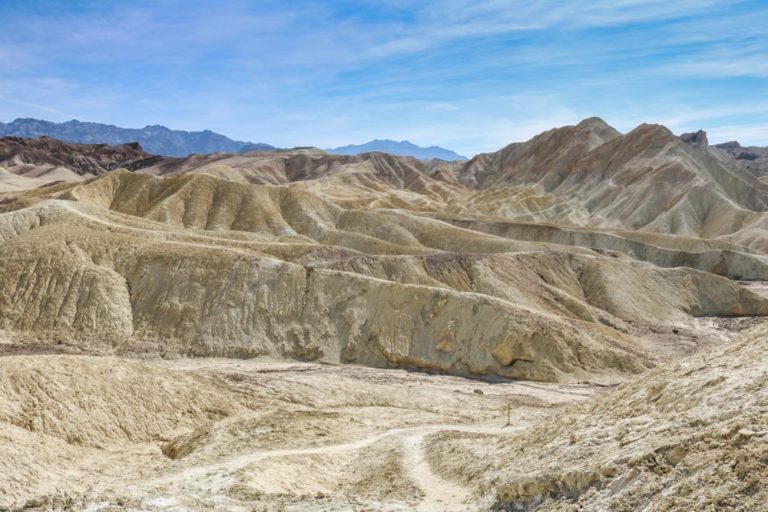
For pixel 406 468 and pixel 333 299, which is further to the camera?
pixel 333 299

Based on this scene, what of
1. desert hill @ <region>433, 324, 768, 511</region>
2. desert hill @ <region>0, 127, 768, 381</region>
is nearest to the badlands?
desert hill @ <region>433, 324, 768, 511</region>

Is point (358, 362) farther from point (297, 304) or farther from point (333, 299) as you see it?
point (297, 304)

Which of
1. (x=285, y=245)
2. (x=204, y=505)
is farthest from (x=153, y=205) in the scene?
(x=204, y=505)

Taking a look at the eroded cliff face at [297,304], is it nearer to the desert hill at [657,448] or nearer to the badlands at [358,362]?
the badlands at [358,362]

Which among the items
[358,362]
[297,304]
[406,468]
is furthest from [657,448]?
[297,304]

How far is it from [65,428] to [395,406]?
14542 millimetres

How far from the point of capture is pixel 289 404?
98.2 ft

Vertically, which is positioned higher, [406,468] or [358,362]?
[406,468]

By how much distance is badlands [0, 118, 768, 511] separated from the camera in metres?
12.7

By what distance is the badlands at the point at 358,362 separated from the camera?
1273 centimetres

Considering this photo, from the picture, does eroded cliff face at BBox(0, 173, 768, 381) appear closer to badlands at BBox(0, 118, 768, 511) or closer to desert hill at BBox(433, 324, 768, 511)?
badlands at BBox(0, 118, 768, 511)

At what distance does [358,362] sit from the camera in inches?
1612

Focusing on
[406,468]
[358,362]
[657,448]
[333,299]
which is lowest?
[358,362]

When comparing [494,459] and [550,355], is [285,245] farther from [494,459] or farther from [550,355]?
[494,459]
